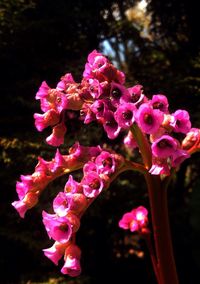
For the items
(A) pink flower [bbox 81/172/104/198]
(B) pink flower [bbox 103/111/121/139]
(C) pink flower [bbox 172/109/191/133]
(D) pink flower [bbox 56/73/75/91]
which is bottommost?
(A) pink flower [bbox 81/172/104/198]

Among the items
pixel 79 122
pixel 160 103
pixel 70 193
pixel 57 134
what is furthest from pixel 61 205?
pixel 79 122

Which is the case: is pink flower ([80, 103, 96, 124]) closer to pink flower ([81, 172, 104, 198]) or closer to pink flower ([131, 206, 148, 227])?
pink flower ([81, 172, 104, 198])

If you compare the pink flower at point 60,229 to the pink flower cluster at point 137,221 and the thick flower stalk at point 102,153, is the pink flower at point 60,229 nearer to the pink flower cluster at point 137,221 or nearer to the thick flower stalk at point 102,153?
the thick flower stalk at point 102,153

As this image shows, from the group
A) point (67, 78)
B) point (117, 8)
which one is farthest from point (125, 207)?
point (67, 78)

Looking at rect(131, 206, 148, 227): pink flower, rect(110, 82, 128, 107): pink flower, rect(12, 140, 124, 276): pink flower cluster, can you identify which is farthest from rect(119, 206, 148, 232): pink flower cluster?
rect(110, 82, 128, 107): pink flower

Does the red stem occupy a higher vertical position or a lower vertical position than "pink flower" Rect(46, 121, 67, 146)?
lower

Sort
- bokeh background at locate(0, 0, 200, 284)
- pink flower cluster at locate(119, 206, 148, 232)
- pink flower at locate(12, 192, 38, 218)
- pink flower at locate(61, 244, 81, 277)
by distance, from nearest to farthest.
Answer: pink flower at locate(61, 244, 81, 277), pink flower at locate(12, 192, 38, 218), pink flower cluster at locate(119, 206, 148, 232), bokeh background at locate(0, 0, 200, 284)

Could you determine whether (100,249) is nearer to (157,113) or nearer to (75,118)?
(75,118)

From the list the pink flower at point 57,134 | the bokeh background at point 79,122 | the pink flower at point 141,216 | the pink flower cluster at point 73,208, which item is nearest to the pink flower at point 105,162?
the pink flower cluster at point 73,208
